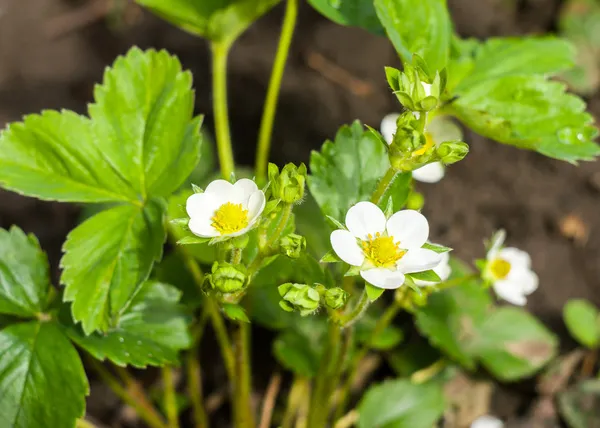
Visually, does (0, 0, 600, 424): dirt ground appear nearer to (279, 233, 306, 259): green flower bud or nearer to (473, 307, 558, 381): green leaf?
(473, 307, 558, 381): green leaf

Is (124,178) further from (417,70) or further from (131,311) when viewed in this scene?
(417,70)

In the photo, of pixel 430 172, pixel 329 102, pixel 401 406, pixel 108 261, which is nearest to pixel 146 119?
pixel 108 261

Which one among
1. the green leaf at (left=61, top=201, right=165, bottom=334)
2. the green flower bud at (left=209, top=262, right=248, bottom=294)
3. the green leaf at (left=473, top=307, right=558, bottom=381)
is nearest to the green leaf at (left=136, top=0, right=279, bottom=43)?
the green leaf at (left=61, top=201, right=165, bottom=334)

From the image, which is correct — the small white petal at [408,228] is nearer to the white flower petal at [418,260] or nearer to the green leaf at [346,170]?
the white flower petal at [418,260]

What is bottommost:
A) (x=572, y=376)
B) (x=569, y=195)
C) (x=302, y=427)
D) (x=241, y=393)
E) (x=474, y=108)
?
(x=572, y=376)

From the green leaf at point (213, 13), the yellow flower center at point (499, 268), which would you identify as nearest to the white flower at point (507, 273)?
the yellow flower center at point (499, 268)

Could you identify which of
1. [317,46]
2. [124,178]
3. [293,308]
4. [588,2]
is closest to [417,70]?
[293,308]

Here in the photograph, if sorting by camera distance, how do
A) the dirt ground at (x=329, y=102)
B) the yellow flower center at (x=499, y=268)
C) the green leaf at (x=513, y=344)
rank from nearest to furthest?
the yellow flower center at (x=499, y=268), the green leaf at (x=513, y=344), the dirt ground at (x=329, y=102)
